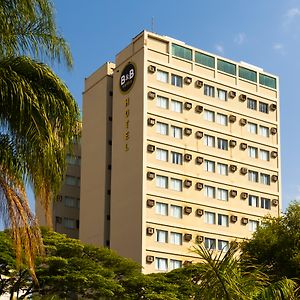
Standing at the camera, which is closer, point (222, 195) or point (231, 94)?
point (222, 195)

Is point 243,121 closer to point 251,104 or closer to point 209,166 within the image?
point 251,104

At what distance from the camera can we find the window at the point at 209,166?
76.5 meters

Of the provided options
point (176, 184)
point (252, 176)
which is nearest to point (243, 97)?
point (252, 176)

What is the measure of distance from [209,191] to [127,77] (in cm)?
1316

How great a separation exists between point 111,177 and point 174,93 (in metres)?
9.86

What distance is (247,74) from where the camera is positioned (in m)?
83.7

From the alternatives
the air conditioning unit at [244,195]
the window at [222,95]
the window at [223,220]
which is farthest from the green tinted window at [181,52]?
the window at [223,220]

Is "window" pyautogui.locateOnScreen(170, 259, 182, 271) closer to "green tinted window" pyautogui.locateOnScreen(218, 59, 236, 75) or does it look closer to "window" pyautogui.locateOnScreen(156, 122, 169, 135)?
"window" pyautogui.locateOnScreen(156, 122, 169, 135)

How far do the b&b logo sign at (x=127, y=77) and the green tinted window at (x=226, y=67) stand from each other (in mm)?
10011

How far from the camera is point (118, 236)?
238ft

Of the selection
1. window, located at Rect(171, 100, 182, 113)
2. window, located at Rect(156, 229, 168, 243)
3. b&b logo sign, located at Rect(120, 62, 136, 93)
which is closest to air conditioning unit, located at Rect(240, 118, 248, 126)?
window, located at Rect(171, 100, 182, 113)

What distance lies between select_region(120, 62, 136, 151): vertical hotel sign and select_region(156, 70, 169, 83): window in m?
2.21

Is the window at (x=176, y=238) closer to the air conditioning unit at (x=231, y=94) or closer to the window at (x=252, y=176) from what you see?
the window at (x=252, y=176)

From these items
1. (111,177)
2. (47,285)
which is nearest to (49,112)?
(47,285)
